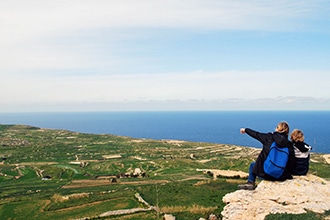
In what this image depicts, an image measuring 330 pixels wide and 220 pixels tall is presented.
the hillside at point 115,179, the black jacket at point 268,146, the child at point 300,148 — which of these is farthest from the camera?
the hillside at point 115,179

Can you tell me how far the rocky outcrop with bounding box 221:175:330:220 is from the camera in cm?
1688

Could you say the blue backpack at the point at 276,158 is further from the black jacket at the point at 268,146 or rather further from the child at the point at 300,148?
the child at the point at 300,148

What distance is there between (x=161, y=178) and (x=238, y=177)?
19585 mm

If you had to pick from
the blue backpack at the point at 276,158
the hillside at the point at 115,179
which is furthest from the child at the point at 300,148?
the hillside at the point at 115,179

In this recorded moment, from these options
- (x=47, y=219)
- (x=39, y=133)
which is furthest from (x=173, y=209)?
(x=39, y=133)

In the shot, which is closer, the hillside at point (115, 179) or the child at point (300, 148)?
the child at point (300, 148)

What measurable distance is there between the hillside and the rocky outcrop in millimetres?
22647

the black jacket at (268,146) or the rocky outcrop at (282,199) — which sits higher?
the black jacket at (268,146)

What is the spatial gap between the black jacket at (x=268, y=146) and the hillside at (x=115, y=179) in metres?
23.6

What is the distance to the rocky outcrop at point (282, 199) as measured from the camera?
1688 cm

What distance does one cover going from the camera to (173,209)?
162ft

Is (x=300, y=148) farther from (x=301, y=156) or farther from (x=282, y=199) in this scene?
(x=282, y=199)

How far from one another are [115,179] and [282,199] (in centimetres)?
6993

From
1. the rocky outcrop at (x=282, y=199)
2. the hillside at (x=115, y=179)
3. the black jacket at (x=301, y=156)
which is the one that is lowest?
the hillside at (x=115, y=179)
